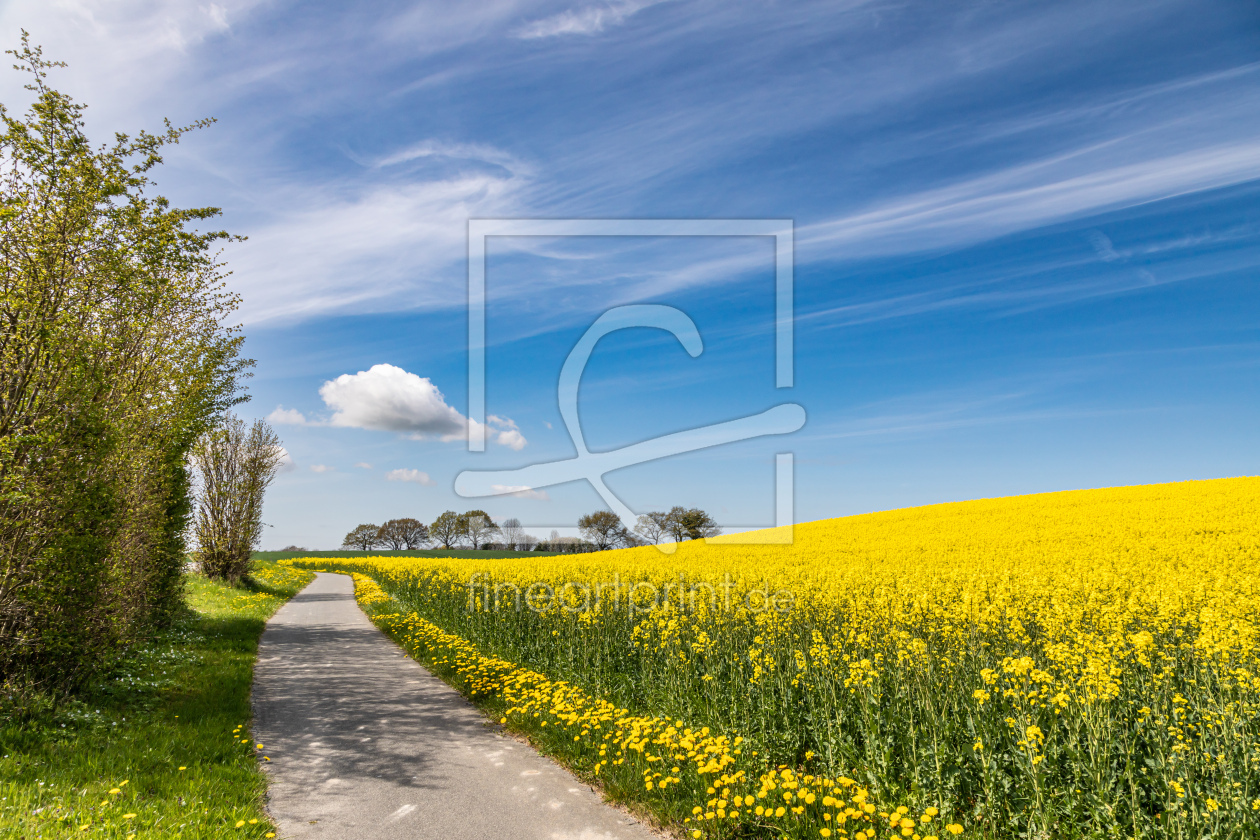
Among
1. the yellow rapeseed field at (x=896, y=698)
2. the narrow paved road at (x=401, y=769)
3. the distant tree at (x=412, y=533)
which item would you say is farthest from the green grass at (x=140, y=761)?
the distant tree at (x=412, y=533)

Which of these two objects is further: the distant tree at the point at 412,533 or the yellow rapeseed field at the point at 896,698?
the distant tree at the point at 412,533

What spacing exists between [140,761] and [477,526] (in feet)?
295

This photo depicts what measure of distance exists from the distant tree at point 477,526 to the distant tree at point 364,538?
27.7 metres

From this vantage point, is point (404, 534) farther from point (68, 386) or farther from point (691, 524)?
point (68, 386)

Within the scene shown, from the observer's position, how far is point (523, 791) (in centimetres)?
579

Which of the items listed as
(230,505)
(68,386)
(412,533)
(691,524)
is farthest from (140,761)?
(412,533)

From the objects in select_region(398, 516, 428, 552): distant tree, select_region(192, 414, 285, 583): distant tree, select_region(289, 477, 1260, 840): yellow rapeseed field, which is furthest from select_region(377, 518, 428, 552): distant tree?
select_region(289, 477, 1260, 840): yellow rapeseed field

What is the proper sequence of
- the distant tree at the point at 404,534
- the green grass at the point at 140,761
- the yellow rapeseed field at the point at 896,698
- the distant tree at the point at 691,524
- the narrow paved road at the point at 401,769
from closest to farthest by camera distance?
the yellow rapeseed field at the point at 896,698 < the green grass at the point at 140,761 < the narrow paved road at the point at 401,769 < the distant tree at the point at 691,524 < the distant tree at the point at 404,534

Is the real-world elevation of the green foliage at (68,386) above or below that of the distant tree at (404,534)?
above

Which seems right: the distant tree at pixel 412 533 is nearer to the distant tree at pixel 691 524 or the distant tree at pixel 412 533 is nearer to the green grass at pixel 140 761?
the distant tree at pixel 691 524

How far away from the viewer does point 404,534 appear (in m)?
111

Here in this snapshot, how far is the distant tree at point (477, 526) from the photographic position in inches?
3632

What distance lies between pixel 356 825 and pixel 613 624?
6.02m

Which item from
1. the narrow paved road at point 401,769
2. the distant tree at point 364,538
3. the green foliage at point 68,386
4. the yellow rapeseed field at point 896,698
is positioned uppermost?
the green foliage at point 68,386
